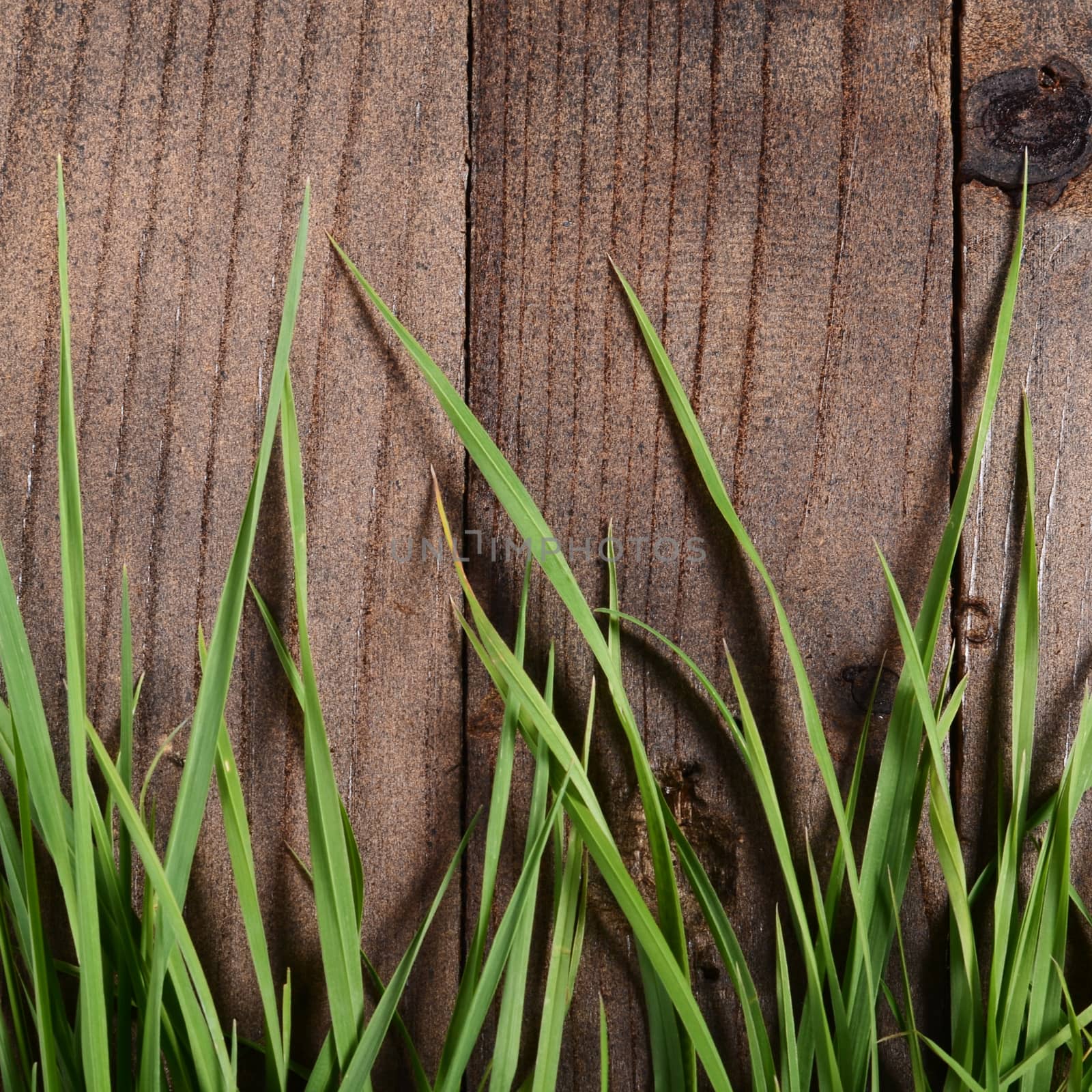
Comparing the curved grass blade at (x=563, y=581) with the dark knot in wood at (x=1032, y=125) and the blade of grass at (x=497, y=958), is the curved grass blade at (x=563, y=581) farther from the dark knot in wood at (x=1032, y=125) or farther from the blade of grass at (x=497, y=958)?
the dark knot in wood at (x=1032, y=125)

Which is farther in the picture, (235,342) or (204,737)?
(235,342)

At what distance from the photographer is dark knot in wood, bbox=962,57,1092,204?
0.43 m

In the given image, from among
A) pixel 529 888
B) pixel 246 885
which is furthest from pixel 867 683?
pixel 246 885

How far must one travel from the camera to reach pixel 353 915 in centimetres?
36

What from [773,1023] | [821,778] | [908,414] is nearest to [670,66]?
[908,414]

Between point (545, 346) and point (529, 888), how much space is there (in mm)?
255

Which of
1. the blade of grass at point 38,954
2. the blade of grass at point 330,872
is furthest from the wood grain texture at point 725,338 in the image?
the blade of grass at point 38,954

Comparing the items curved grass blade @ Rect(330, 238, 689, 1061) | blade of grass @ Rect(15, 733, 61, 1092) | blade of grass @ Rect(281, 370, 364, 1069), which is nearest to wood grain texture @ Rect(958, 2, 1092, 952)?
curved grass blade @ Rect(330, 238, 689, 1061)

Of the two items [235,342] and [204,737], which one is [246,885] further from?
[235,342]

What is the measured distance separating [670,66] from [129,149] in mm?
274

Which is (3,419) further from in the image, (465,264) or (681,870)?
(681,870)

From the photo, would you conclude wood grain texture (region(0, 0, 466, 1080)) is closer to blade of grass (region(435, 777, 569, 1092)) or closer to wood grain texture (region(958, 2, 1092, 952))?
blade of grass (region(435, 777, 569, 1092))

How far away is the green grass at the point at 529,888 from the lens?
13.1 inches

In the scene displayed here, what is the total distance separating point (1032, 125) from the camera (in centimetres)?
43
